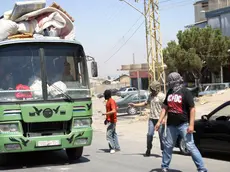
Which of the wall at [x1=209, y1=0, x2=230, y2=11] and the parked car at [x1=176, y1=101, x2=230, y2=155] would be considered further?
the wall at [x1=209, y1=0, x2=230, y2=11]

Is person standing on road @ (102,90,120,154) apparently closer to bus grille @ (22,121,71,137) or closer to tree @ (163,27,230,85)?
bus grille @ (22,121,71,137)

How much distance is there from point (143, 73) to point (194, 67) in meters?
25.7

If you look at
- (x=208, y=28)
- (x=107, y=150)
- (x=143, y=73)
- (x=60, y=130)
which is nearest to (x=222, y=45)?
(x=208, y=28)

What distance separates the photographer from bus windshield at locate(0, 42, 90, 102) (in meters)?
8.74

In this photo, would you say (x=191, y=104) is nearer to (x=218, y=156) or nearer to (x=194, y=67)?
(x=218, y=156)

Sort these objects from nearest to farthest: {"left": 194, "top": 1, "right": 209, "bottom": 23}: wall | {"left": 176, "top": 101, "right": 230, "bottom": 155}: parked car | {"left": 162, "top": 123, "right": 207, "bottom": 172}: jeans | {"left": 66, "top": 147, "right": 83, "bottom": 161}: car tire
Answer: {"left": 162, "top": 123, "right": 207, "bottom": 172}: jeans < {"left": 176, "top": 101, "right": 230, "bottom": 155}: parked car < {"left": 66, "top": 147, "right": 83, "bottom": 161}: car tire < {"left": 194, "top": 1, "right": 209, "bottom": 23}: wall

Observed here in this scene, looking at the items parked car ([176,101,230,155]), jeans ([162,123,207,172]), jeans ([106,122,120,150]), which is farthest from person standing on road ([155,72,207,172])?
jeans ([106,122,120,150])

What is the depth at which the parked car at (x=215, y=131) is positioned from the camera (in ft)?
30.2

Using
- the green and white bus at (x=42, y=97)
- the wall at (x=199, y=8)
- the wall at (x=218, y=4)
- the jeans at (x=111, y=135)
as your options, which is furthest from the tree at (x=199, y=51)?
the green and white bus at (x=42, y=97)

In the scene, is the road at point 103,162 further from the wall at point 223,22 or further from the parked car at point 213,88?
the wall at point 223,22

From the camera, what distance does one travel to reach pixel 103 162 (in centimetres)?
962

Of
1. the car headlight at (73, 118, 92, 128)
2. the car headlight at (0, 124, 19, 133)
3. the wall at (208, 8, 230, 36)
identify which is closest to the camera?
the car headlight at (0, 124, 19, 133)

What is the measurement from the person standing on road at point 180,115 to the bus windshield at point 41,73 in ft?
8.54

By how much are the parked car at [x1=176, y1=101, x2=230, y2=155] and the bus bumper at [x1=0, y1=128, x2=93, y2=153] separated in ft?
9.00
